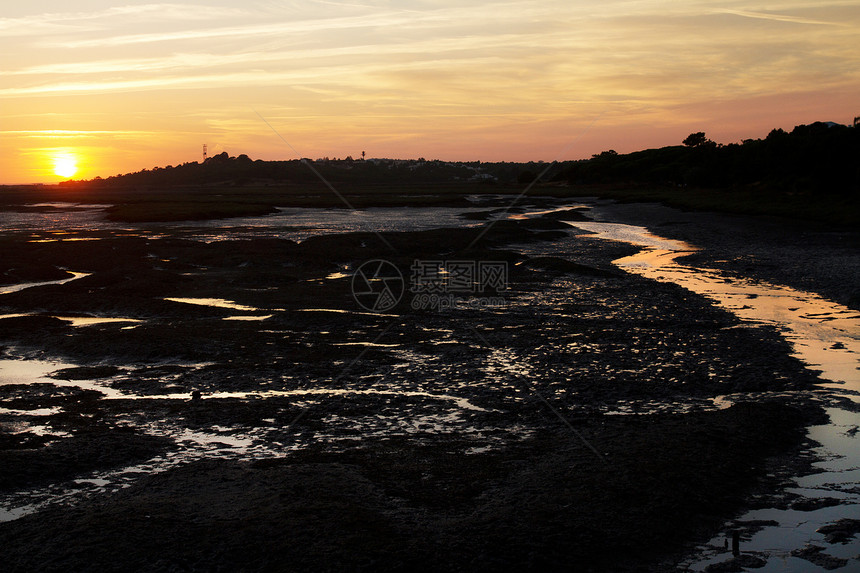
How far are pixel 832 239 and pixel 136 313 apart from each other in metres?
31.1

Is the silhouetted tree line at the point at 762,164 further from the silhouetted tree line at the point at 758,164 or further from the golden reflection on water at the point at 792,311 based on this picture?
the golden reflection on water at the point at 792,311

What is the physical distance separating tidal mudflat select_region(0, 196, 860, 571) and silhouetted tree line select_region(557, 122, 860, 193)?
45.1 metres

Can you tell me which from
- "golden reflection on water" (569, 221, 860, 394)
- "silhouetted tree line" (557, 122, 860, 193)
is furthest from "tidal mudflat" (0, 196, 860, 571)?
"silhouetted tree line" (557, 122, 860, 193)

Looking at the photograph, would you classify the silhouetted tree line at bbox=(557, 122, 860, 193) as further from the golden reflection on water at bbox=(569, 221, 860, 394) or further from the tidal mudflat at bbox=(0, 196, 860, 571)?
the tidal mudflat at bbox=(0, 196, 860, 571)

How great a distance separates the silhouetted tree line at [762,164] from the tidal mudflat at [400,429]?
148ft

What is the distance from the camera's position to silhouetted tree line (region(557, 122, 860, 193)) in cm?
5872

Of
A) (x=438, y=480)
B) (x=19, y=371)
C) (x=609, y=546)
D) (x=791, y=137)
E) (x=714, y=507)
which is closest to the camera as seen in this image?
(x=609, y=546)

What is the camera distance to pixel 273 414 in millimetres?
10070

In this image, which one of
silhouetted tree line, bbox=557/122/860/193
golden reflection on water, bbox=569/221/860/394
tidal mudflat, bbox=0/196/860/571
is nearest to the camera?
tidal mudflat, bbox=0/196/860/571

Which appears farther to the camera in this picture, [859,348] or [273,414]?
[859,348]

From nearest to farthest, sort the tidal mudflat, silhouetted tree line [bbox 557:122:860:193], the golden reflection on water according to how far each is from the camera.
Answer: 1. the tidal mudflat
2. the golden reflection on water
3. silhouetted tree line [bbox 557:122:860:193]

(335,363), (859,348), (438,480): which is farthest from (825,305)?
(438,480)

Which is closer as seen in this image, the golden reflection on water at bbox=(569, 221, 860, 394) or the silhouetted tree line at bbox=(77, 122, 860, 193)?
the golden reflection on water at bbox=(569, 221, 860, 394)

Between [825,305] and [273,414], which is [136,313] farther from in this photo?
[825,305]
